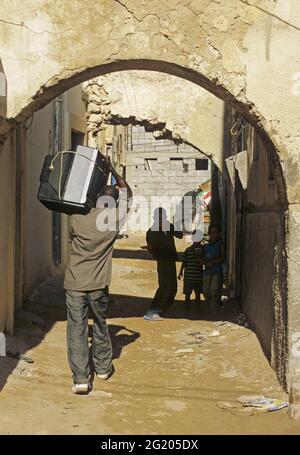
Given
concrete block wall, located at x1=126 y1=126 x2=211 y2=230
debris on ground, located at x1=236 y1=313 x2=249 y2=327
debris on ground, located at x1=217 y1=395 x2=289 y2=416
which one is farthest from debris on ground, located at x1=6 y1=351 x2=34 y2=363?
concrete block wall, located at x1=126 y1=126 x2=211 y2=230

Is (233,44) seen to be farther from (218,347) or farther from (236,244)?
(236,244)

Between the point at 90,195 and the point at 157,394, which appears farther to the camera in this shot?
the point at 90,195

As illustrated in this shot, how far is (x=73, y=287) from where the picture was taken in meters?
5.68

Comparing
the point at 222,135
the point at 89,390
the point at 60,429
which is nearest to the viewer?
the point at 60,429

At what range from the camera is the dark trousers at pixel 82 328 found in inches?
220

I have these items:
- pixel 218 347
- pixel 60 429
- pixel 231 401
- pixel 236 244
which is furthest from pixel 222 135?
pixel 60 429

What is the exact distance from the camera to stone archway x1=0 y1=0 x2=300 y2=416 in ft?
16.6

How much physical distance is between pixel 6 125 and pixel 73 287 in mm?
1425

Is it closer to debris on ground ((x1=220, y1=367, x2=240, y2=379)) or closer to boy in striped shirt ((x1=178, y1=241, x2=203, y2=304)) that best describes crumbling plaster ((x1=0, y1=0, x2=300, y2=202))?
debris on ground ((x1=220, y1=367, x2=240, y2=379))

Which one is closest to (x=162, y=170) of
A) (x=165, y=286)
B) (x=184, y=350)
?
(x=165, y=286)

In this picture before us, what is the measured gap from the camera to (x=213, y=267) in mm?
9852

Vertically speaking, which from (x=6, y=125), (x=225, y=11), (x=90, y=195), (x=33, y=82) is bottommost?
(x=90, y=195)

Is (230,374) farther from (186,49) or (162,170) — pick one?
(162,170)

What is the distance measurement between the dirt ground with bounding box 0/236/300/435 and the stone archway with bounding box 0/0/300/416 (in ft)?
2.35
